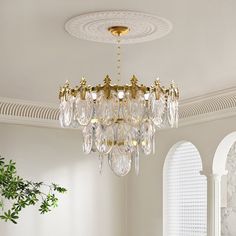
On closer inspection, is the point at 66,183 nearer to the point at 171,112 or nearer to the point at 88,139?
the point at 88,139

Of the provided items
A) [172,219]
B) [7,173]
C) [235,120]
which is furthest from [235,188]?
A: [7,173]

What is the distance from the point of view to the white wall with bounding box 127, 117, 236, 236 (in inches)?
271

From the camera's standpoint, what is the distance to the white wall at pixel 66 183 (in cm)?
731

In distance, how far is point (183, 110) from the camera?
7.15m

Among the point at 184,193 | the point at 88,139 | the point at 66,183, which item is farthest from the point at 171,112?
the point at 66,183

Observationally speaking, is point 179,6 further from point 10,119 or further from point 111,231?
point 111,231

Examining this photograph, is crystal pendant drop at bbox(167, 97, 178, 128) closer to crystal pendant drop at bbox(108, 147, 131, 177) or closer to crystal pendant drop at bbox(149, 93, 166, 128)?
crystal pendant drop at bbox(149, 93, 166, 128)

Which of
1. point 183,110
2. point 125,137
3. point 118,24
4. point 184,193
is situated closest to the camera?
point 118,24

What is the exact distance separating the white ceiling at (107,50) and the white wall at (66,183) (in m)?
0.71

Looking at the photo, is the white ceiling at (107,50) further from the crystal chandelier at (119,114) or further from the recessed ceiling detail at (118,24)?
the crystal chandelier at (119,114)

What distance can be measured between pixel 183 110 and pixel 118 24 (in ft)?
9.84

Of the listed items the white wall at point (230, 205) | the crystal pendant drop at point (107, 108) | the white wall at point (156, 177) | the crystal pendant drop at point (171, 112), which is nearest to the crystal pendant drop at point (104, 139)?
the crystal pendant drop at point (107, 108)

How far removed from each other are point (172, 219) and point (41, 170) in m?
1.67

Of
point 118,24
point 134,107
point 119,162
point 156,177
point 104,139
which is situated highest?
point 118,24
